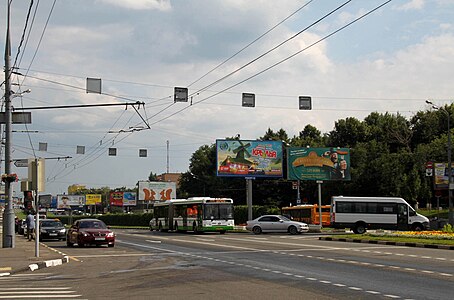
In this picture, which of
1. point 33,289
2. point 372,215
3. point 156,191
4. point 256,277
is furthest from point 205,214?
point 156,191

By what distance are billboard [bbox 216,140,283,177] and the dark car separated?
775 inches

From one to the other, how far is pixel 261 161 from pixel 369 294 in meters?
47.2

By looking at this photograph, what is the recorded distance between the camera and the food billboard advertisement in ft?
192

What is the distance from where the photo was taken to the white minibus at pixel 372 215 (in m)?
47.6

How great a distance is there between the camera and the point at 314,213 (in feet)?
190

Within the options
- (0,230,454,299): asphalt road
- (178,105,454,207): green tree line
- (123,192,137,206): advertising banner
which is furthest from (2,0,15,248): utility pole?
(123,192,137,206): advertising banner

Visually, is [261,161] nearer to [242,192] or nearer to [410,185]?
[410,185]

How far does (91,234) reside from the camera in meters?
31.0

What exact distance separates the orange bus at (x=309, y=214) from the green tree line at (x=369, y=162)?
930 centimetres

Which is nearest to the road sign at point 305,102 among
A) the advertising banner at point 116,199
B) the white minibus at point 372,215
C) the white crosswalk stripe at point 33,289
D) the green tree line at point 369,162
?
the white minibus at point 372,215

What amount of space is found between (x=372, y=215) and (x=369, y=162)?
1431 inches

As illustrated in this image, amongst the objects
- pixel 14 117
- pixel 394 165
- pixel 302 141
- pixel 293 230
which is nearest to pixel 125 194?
pixel 302 141

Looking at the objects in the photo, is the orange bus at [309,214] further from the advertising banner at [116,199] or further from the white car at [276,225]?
the advertising banner at [116,199]

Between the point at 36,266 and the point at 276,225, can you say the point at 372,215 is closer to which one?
the point at 276,225
